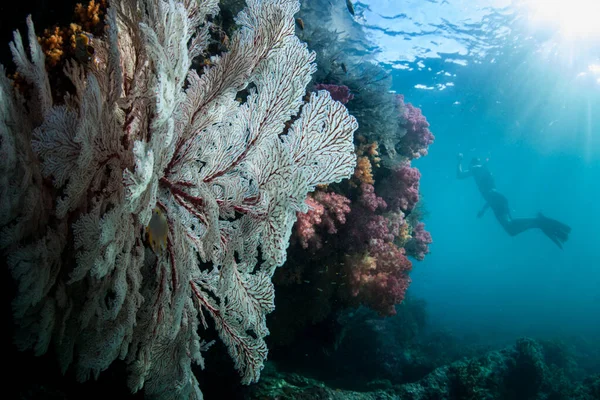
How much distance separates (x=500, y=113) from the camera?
33.8m

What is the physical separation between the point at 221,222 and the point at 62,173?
1105 millimetres

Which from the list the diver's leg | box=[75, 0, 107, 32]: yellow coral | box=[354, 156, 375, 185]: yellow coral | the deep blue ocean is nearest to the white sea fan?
the deep blue ocean

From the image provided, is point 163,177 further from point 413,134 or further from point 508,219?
point 508,219

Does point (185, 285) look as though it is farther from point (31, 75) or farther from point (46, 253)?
point (31, 75)

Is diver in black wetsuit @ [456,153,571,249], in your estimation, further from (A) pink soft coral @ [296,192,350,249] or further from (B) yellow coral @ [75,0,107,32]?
(B) yellow coral @ [75,0,107,32]

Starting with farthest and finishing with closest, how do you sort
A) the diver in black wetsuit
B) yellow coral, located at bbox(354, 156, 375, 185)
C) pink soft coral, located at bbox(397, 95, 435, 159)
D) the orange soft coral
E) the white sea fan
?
the diver in black wetsuit, pink soft coral, located at bbox(397, 95, 435, 159), yellow coral, located at bbox(354, 156, 375, 185), the orange soft coral, the white sea fan

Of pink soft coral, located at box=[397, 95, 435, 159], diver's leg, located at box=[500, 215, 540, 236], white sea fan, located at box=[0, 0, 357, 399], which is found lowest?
white sea fan, located at box=[0, 0, 357, 399]

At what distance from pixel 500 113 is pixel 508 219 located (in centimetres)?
1217

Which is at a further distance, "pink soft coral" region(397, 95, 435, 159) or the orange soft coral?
"pink soft coral" region(397, 95, 435, 159)

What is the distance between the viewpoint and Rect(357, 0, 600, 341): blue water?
18.9 metres

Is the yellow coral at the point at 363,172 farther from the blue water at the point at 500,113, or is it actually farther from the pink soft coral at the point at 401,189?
the blue water at the point at 500,113

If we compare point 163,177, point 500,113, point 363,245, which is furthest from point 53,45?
point 500,113

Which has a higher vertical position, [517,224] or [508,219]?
[508,219]

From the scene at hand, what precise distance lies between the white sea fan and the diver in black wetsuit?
31.4 meters
